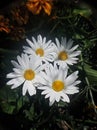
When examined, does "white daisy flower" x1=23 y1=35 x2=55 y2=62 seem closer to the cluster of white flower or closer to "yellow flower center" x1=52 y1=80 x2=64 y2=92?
the cluster of white flower

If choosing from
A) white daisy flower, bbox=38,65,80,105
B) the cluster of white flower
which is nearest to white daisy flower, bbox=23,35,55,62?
the cluster of white flower

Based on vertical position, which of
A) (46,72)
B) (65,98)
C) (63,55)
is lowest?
(65,98)

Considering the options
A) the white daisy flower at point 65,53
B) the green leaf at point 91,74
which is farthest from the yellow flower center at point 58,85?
the green leaf at point 91,74

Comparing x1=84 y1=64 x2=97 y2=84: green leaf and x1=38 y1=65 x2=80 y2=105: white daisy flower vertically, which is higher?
x1=84 y1=64 x2=97 y2=84: green leaf

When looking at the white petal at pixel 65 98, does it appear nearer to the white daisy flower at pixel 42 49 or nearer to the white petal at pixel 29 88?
the white petal at pixel 29 88

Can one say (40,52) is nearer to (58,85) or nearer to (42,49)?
(42,49)

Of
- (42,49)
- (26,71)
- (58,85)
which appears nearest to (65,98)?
(58,85)
